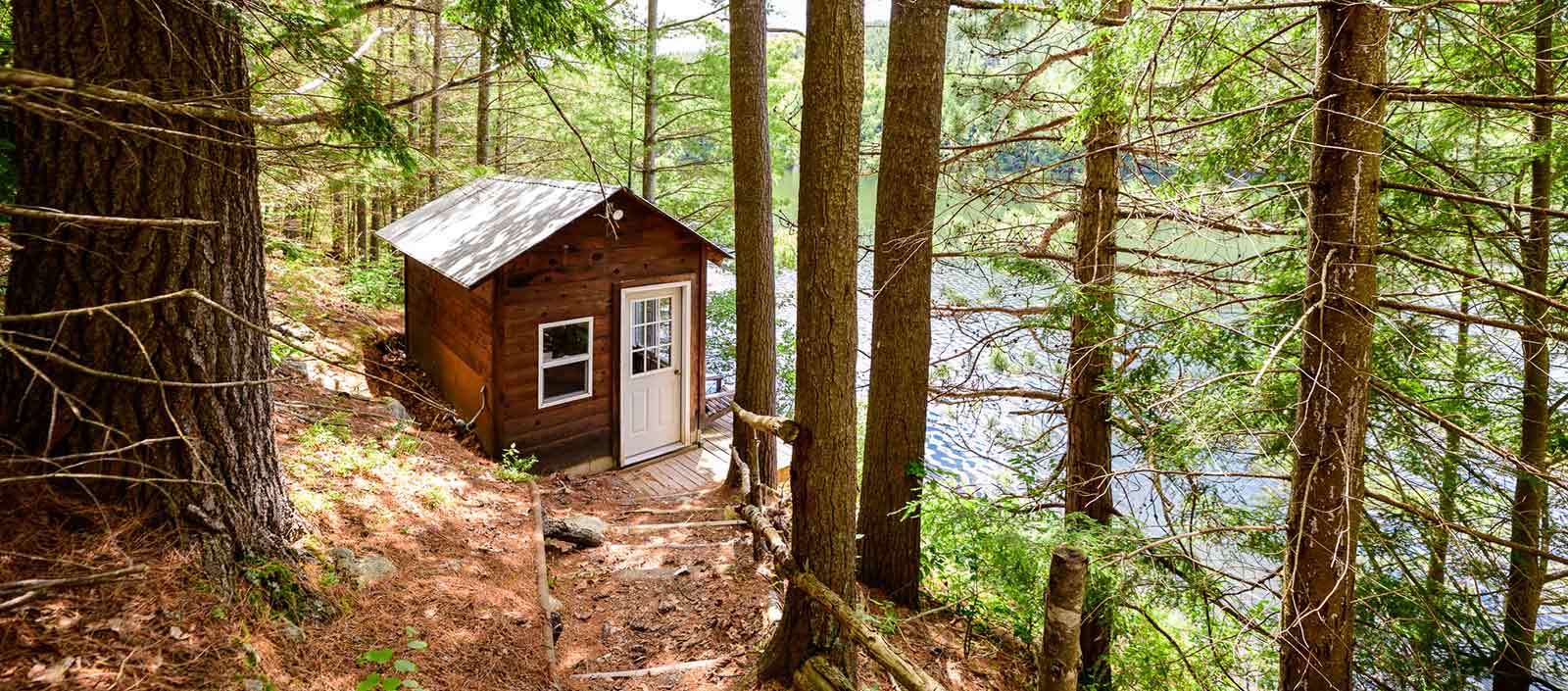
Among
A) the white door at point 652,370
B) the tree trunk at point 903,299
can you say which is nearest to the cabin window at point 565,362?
the white door at point 652,370

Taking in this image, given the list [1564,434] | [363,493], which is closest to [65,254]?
[363,493]

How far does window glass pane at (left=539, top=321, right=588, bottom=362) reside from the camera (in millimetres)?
8617

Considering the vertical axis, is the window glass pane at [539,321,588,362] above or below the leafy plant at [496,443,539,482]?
above

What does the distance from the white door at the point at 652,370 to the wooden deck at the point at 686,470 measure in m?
0.25

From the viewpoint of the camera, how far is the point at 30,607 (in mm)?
2506

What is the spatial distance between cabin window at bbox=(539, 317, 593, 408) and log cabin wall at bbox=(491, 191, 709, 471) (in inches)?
3.0

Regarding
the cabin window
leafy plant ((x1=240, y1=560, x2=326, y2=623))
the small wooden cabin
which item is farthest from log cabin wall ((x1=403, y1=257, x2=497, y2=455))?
leafy plant ((x1=240, y1=560, x2=326, y2=623))

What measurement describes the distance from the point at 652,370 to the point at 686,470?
4.42 feet

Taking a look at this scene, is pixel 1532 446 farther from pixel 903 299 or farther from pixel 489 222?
pixel 489 222

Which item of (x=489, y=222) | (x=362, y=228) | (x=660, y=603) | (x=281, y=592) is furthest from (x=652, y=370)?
(x=362, y=228)

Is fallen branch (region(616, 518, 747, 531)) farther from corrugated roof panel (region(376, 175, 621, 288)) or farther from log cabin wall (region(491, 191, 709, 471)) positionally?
corrugated roof panel (region(376, 175, 621, 288))

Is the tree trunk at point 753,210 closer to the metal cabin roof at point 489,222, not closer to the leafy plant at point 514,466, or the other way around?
the metal cabin roof at point 489,222

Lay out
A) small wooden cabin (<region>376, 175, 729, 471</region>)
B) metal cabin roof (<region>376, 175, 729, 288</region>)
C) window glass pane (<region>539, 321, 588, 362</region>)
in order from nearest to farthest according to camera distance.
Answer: metal cabin roof (<region>376, 175, 729, 288</region>), small wooden cabin (<region>376, 175, 729, 471</region>), window glass pane (<region>539, 321, 588, 362</region>)

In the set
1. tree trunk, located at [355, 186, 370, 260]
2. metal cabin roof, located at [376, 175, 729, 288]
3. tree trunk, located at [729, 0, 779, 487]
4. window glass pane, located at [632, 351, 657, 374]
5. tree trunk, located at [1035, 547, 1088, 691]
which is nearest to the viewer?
tree trunk, located at [1035, 547, 1088, 691]
